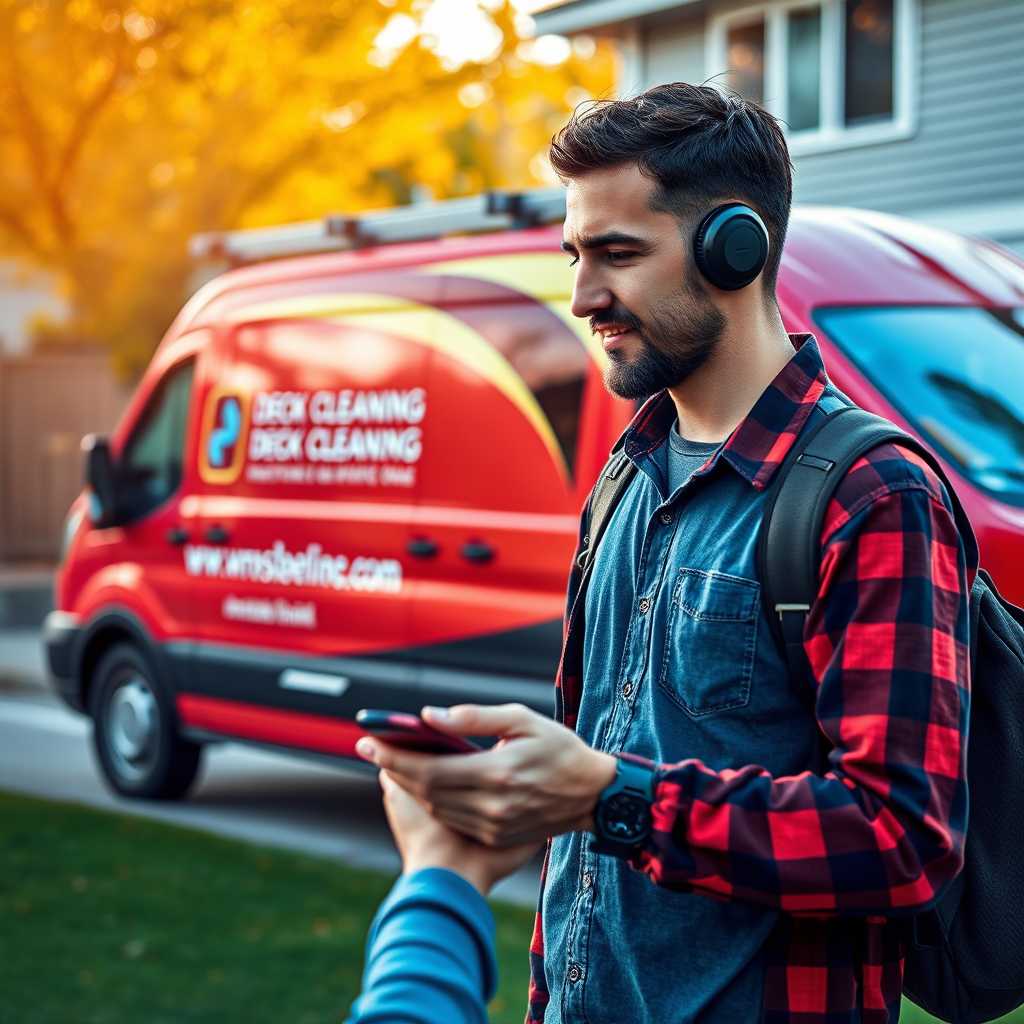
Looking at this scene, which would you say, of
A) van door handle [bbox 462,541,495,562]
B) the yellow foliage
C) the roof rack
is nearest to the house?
the yellow foliage

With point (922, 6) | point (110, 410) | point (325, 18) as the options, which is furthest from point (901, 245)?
point (110, 410)

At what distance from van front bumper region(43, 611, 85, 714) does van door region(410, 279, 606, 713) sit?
2.62 m

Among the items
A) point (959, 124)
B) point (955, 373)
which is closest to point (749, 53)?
point (959, 124)

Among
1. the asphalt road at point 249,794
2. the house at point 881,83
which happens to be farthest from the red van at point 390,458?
the house at point 881,83

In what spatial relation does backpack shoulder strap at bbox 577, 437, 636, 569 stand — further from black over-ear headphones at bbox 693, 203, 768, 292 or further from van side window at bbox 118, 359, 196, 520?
van side window at bbox 118, 359, 196, 520

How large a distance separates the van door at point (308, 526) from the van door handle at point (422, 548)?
0.05m

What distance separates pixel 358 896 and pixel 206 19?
48.4ft

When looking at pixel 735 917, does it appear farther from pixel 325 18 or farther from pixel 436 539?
pixel 325 18

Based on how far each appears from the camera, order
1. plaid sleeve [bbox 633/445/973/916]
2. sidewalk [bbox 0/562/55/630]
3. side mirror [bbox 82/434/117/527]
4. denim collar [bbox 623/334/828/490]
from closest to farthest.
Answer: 1. plaid sleeve [bbox 633/445/973/916]
2. denim collar [bbox 623/334/828/490]
3. side mirror [bbox 82/434/117/527]
4. sidewalk [bbox 0/562/55/630]

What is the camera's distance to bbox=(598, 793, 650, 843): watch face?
5.43 feet

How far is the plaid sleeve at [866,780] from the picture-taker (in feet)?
5.42

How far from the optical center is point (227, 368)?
774 centimetres

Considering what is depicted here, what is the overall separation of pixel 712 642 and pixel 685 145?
0.56 m

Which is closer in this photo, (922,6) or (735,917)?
(735,917)
